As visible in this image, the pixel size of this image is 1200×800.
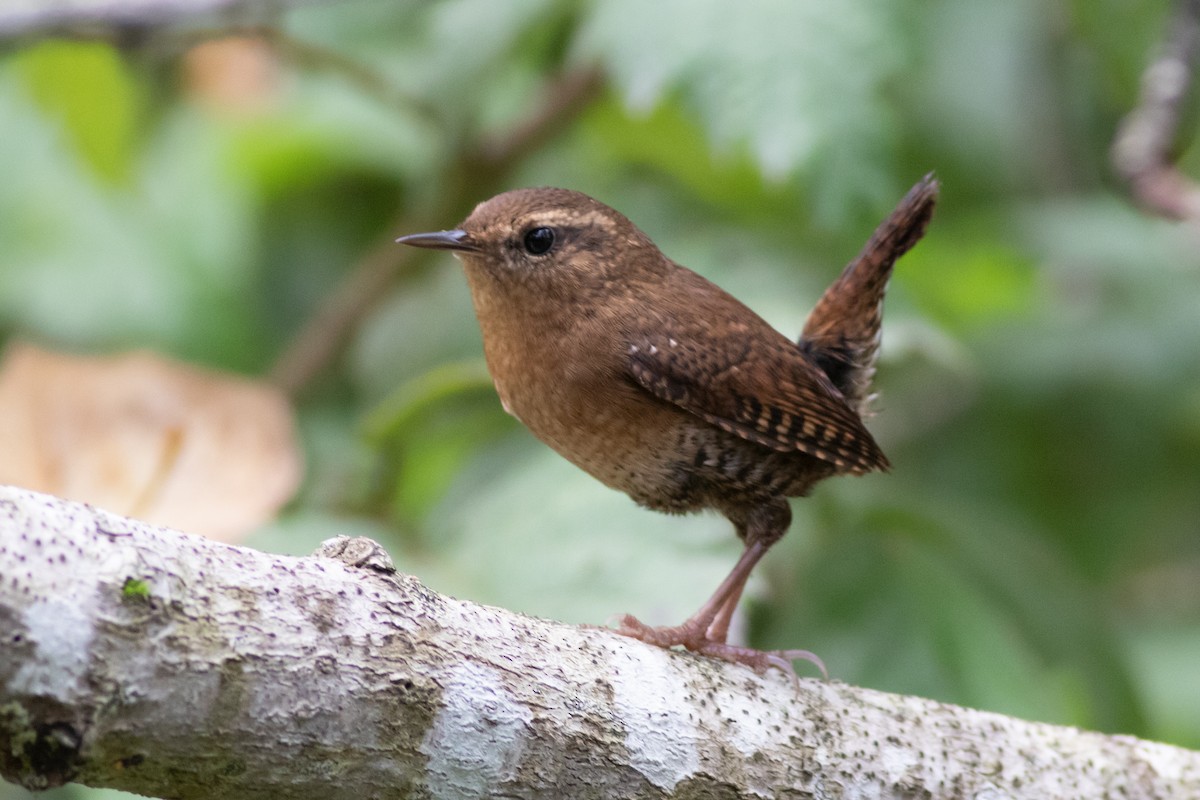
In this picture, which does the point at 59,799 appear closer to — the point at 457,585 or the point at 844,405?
the point at 457,585

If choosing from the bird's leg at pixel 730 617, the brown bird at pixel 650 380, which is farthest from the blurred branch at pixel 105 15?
the bird's leg at pixel 730 617

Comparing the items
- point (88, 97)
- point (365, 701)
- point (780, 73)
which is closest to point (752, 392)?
point (780, 73)

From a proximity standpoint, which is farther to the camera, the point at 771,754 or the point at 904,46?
the point at 904,46

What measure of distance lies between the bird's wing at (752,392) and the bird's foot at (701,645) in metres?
0.38

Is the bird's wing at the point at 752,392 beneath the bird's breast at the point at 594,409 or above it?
above

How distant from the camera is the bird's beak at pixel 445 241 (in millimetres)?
2596

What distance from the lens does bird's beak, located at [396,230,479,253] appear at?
102 inches

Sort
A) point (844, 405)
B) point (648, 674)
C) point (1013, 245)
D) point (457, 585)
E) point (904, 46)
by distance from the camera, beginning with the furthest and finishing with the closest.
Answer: point (1013, 245) < point (904, 46) < point (457, 585) < point (844, 405) < point (648, 674)

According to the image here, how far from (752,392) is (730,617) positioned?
457 millimetres

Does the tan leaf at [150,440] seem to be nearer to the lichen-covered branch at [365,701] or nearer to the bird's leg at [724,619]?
the bird's leg at [724,619]

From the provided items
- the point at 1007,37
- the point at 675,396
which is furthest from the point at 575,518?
the point at 1007,37

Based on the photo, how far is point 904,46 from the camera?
10.7 ft

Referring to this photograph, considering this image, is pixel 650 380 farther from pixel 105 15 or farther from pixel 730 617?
pixel 105 15

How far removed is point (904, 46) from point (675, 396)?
48.8 inches
